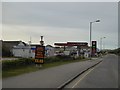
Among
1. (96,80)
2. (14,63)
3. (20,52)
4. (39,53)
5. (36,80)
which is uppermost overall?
(39,53)

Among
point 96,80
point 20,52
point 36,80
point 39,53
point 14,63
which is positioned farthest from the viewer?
point 20,52

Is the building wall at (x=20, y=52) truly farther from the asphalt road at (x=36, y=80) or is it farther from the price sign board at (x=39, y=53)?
the asphalt road at (x=36, y=80)

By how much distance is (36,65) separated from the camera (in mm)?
32750

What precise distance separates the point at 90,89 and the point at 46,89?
2.51 m

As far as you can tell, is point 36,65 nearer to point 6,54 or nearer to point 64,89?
point 64,89

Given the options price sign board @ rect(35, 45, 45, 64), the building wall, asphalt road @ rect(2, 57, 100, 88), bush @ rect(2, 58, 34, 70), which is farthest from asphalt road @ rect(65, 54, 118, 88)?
the building wall

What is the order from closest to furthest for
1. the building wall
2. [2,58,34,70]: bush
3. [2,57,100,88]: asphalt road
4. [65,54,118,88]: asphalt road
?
[2,57,100,88]: asphalt road < [65,54,118,88]: asphalt road < [2,58,34,70]: bush < the building wall

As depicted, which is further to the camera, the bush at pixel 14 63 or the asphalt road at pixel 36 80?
the bush at pixel 14 63

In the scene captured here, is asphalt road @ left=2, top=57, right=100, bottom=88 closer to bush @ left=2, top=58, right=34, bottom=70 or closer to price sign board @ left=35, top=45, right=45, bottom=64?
bush @ left=2, top=58, right=34, bottom=70

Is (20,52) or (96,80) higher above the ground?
(20,52)

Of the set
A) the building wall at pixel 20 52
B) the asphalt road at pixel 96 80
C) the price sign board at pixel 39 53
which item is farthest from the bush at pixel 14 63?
the building wall at pixel 20 52

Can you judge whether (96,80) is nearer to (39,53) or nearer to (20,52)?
(39,53)

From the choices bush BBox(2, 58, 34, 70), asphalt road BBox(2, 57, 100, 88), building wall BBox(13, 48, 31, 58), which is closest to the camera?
asphalt road BBox(2, 57, 100, 88)

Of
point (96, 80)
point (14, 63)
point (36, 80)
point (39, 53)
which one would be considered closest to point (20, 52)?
point (39, 53)
